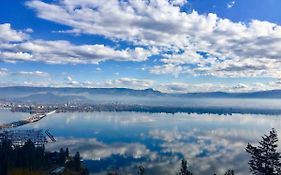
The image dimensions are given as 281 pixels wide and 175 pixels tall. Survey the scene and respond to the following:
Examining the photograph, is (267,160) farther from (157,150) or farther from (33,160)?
(157,150)

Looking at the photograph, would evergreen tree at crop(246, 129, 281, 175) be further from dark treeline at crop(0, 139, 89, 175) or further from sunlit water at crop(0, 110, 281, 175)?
sunlit water at crop(0, 110, 281, 175)

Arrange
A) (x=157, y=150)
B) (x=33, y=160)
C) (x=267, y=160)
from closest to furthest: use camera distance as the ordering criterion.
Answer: (x=267, y=160) < (x=33, y=160) < (x=157, y=150)

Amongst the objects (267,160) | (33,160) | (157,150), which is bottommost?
(157,150)

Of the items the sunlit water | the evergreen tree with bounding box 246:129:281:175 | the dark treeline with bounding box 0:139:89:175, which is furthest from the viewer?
the sunlit water

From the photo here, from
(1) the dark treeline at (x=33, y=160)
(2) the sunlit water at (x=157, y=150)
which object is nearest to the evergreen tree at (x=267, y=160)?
(1) the dark treeline at (x=33, y=160)

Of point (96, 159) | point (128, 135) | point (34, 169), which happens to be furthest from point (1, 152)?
point (128, 135)

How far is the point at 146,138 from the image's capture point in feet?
263

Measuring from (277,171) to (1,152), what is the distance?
37.3 m

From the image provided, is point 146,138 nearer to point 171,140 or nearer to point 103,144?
point 171,140

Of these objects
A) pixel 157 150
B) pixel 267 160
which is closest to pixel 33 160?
pixel 157 150

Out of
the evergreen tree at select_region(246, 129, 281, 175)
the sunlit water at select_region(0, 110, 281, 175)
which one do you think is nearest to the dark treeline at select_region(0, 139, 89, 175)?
the sunlit water at select_region(0, 110, 281, 175)

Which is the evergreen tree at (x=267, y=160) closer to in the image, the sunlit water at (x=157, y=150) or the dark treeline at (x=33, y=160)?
the dark treeline at (x=33, y=160)

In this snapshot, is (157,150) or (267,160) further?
(157,150)

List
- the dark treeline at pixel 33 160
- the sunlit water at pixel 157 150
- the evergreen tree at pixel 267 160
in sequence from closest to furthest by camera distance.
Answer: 1. the evergreen tree at pixel 267 160
2. the dark treeline at pixel 33 160
3. the sunlit water at pixel 157 150
